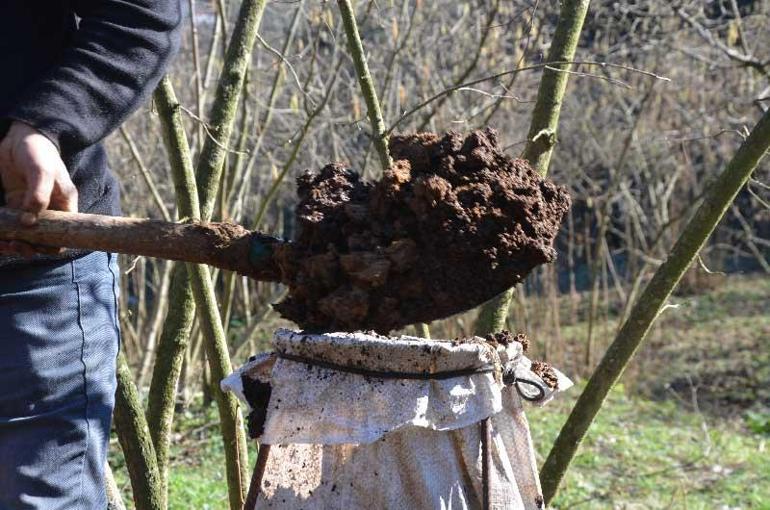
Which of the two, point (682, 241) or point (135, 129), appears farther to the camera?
point (135, 129)

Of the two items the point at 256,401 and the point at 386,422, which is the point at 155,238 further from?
the point at 386,422

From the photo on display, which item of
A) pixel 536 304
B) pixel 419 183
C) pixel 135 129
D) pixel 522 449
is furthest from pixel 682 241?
pixel 536 304

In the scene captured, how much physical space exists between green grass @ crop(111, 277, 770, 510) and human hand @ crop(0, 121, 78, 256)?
290cm

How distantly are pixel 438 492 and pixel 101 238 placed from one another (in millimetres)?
862

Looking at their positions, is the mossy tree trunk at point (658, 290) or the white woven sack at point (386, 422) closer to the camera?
the white woven sack at point (386, 422)

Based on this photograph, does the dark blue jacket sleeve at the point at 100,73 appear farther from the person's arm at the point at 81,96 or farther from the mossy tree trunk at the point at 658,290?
the mossy tree trunk at the point at 658,290

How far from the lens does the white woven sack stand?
206cm

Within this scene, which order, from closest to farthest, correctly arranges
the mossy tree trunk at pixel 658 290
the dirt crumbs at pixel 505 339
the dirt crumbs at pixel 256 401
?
Answer: the dirt crumbs at pixel 256 401 → the dirt crumbs at pixel 505 339 → the mossy tree trunk at pixel 658 290

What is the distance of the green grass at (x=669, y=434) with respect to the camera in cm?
554

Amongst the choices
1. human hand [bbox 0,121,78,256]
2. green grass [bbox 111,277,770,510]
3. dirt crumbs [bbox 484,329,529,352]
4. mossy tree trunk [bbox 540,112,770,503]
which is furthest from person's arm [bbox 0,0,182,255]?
green grass [bbox 111,277,770,510]

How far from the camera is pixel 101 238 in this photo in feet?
6.89

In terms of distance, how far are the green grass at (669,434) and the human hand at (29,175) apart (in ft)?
9.51

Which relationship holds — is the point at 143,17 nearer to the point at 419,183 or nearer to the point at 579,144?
the point at 419,183

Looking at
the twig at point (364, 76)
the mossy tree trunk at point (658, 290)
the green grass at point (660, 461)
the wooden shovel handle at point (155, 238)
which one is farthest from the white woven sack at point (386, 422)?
the green grass at point (660, 461)
